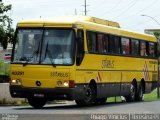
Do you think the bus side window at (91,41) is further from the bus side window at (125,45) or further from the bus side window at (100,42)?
the bus side window at (125,45)

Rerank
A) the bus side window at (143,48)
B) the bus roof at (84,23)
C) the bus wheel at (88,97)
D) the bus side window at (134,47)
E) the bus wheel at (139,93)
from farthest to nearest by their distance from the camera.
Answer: the bus side window at (143,48) → the bus wheel at (139,93) → the bus side window at (134,47) → the bus wheel at (88,97) → the bus roof at (84,23)

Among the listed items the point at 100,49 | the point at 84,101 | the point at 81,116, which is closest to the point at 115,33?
the point at 100,49

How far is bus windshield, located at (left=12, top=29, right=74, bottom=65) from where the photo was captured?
23.7 meters

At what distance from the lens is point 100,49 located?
26.7m

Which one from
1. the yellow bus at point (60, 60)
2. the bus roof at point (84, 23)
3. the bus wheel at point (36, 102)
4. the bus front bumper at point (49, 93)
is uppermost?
the bus roof at point (84, 23)

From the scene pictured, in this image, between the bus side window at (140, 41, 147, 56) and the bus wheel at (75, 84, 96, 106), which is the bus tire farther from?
the bus wheel at (75, 84, 96, 106)

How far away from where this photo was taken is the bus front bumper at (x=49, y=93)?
77.7ft

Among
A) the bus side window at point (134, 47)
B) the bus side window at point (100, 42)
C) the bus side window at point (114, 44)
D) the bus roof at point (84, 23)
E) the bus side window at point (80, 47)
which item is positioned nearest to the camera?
the bus side window at point (80, 47)

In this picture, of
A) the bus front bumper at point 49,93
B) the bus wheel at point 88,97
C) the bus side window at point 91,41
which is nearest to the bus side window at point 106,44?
the bus side window at point 91,41

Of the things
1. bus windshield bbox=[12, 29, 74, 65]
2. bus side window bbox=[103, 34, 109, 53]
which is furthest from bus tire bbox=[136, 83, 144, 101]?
bus windshield bbox=[12, 29, 74, 65]

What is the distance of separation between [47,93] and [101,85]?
12.3ft

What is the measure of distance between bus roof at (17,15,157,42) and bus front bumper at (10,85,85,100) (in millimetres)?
2378

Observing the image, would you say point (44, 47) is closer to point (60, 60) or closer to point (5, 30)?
point (60, 60)

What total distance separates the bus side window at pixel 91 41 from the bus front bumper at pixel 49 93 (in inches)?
70.1
